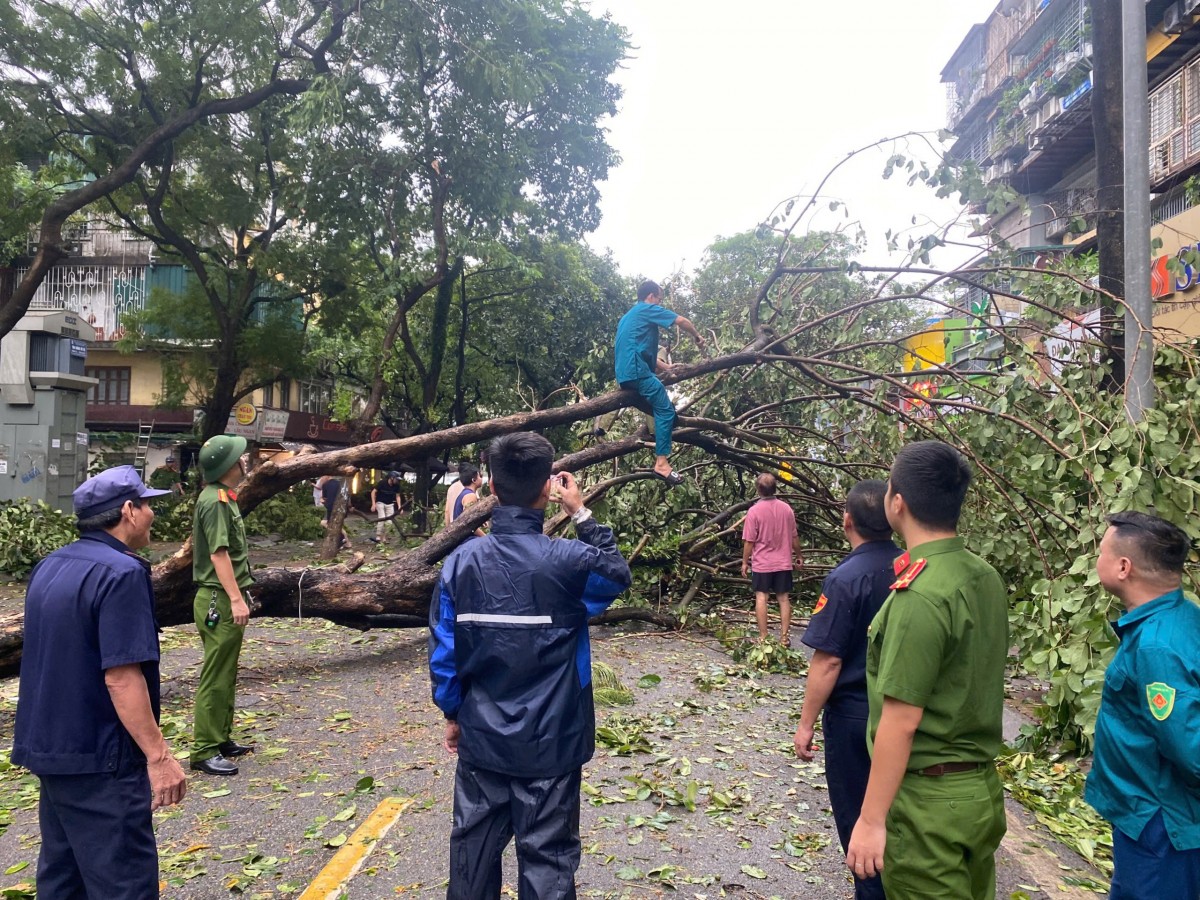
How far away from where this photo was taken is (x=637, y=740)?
5.40 metres

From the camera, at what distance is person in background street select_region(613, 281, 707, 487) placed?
23.7 feet

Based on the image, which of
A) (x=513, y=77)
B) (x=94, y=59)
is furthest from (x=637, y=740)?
(x=94, y=59)

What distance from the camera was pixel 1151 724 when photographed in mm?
2420

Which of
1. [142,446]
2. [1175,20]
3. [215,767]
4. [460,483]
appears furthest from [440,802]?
[142,446]

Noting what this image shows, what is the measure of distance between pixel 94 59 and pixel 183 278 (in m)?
16.6

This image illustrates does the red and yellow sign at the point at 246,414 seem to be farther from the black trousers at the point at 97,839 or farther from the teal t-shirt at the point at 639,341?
the black trousers at the point at 97,839

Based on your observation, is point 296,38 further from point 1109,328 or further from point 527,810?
point 527,810

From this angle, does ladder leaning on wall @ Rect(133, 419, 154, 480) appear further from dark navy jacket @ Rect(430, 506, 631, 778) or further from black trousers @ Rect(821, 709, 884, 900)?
black trousers @ Rect(821, 709, 884, 900)

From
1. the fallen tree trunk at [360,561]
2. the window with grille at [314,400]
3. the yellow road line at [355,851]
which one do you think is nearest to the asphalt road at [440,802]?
the yellow road line at [355,851]

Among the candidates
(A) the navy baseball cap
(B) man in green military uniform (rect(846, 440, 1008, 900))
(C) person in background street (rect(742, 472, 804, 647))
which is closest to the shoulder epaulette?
(B) man in green military uniform (rect(846, 440, 1008, 900))

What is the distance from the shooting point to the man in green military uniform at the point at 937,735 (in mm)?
2156

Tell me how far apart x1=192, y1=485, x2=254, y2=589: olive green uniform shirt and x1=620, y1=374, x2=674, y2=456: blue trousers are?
11.6 ft

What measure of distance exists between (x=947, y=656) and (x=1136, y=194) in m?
4.74

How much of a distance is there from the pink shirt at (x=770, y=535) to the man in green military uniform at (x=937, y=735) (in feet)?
19.5
